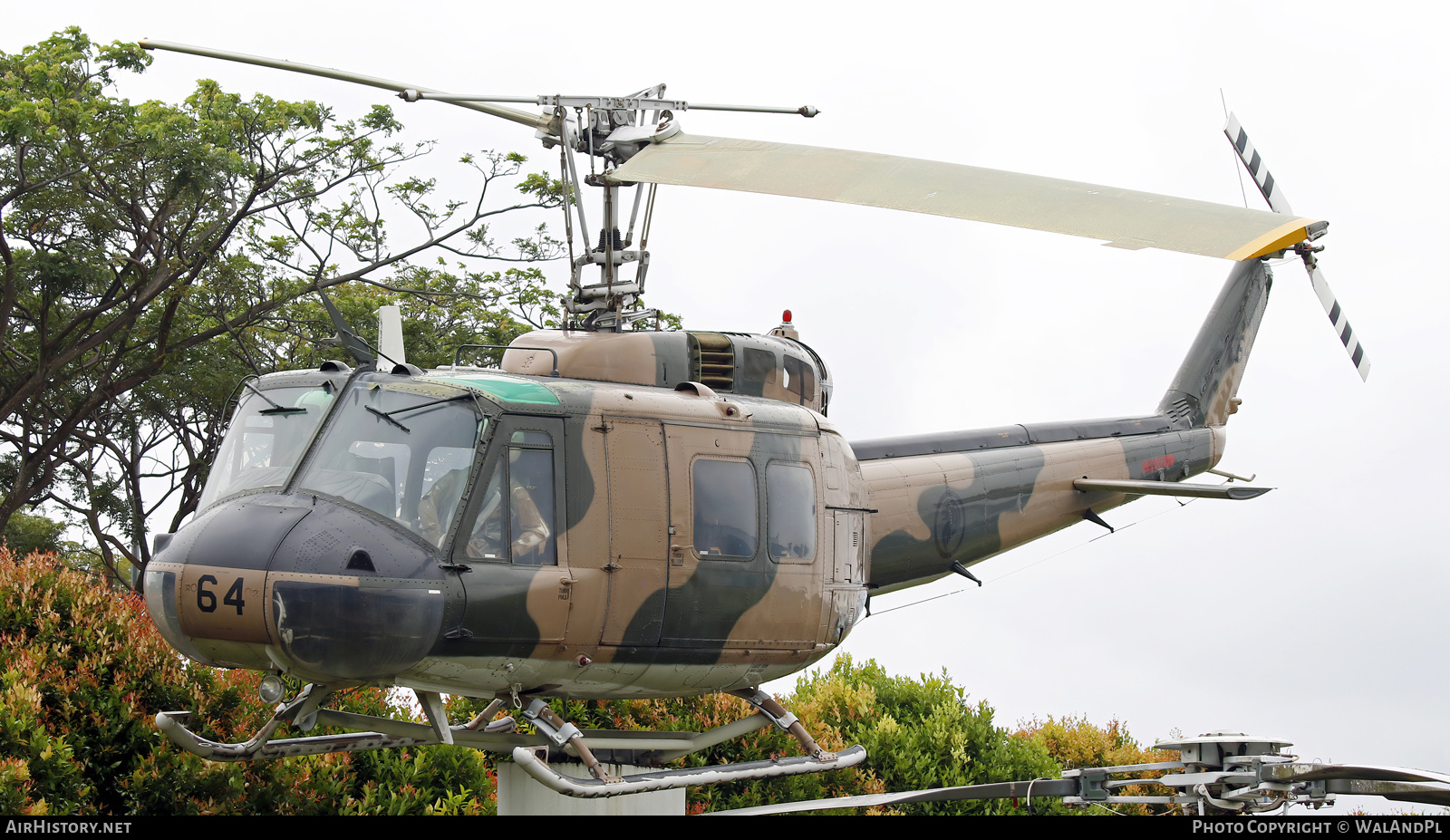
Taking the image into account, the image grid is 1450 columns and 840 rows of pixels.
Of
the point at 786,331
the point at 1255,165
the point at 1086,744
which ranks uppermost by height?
the point at 1255,165

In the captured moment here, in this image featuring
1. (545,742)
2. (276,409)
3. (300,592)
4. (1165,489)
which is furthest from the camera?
(1165,489)

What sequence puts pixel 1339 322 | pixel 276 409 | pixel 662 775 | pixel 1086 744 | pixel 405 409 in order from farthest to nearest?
pixel 1086 744 < pixel 1339 322 < pixel 662 775 < pixel 276 409 < pixel 405 409

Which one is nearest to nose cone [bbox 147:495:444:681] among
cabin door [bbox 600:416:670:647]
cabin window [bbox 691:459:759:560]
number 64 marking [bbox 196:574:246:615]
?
number 64 marking [bbox 196:574:246:615]

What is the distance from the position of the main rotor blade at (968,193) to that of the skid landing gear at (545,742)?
10.5 ft

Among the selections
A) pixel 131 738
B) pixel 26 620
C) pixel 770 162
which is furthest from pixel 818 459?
pixel 26 620

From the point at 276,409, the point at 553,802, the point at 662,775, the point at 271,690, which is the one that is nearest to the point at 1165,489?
the point at 662,775

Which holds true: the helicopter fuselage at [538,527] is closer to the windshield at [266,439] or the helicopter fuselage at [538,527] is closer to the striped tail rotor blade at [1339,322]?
the windshield at [266,439]

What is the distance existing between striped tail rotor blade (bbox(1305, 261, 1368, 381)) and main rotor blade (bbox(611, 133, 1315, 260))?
4.90 meters

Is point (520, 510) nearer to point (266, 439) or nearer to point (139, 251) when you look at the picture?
point (266, 439)

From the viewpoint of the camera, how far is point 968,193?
24.2 feet

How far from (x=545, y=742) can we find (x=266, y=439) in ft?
7.40

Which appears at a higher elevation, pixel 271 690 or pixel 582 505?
pixel 582 505

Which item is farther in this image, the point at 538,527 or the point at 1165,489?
the point at 1165,489

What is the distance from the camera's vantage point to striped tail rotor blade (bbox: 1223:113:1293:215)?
12.9 metres
